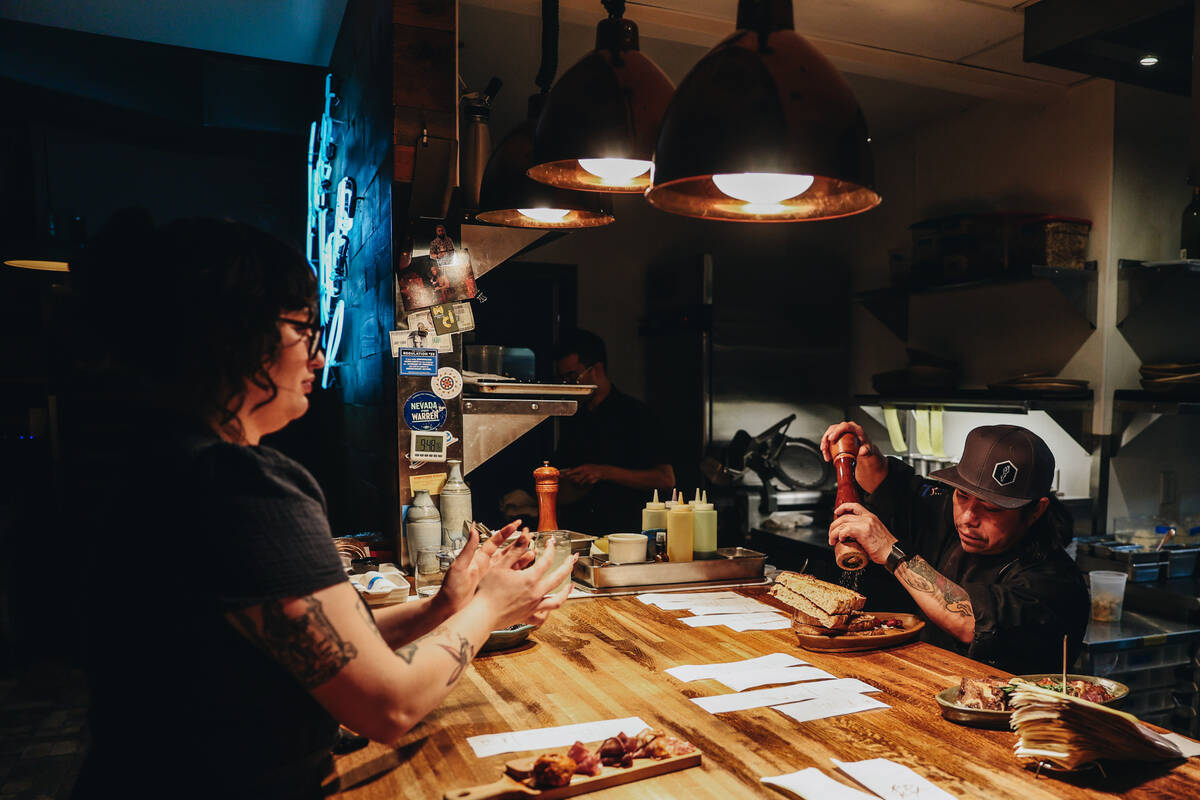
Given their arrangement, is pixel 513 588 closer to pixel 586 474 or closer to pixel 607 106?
pixel 607 106

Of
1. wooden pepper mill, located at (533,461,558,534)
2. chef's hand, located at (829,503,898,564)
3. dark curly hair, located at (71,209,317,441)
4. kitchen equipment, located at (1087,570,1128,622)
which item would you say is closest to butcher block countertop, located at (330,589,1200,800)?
chef's hand, located at (829,503,898,564)

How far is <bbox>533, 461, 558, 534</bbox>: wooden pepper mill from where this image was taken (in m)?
2.98

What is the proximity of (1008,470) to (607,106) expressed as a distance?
152 cm

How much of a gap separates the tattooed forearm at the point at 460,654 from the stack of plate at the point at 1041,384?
3.53m

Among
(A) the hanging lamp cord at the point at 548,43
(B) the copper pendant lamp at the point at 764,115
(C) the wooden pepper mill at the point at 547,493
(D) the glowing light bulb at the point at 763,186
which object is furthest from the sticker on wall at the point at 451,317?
(B) the copper pendant lamp at the point at 764,115

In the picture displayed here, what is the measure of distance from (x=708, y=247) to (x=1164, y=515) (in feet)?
11.0

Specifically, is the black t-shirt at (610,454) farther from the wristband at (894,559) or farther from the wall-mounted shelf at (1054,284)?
the wristband at (894,559)

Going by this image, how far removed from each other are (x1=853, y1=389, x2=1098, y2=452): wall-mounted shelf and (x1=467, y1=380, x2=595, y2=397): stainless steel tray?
2210mm

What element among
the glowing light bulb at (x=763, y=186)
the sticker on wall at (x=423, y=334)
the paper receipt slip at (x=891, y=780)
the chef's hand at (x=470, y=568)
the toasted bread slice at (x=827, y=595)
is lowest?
the paper receipt slip at (x=891, y=780)

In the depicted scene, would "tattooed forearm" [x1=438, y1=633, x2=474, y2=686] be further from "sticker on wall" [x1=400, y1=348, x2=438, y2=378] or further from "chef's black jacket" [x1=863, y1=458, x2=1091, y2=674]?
"sticker on wall" [x1=400, y1=348, x2=438, y2=378]

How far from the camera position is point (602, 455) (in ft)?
14.4

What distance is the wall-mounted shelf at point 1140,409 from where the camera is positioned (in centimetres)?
362

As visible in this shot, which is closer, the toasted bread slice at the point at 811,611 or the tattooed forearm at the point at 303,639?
the tattooed forearm at the point at 303,639

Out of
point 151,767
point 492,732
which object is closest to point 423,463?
point 492,732
